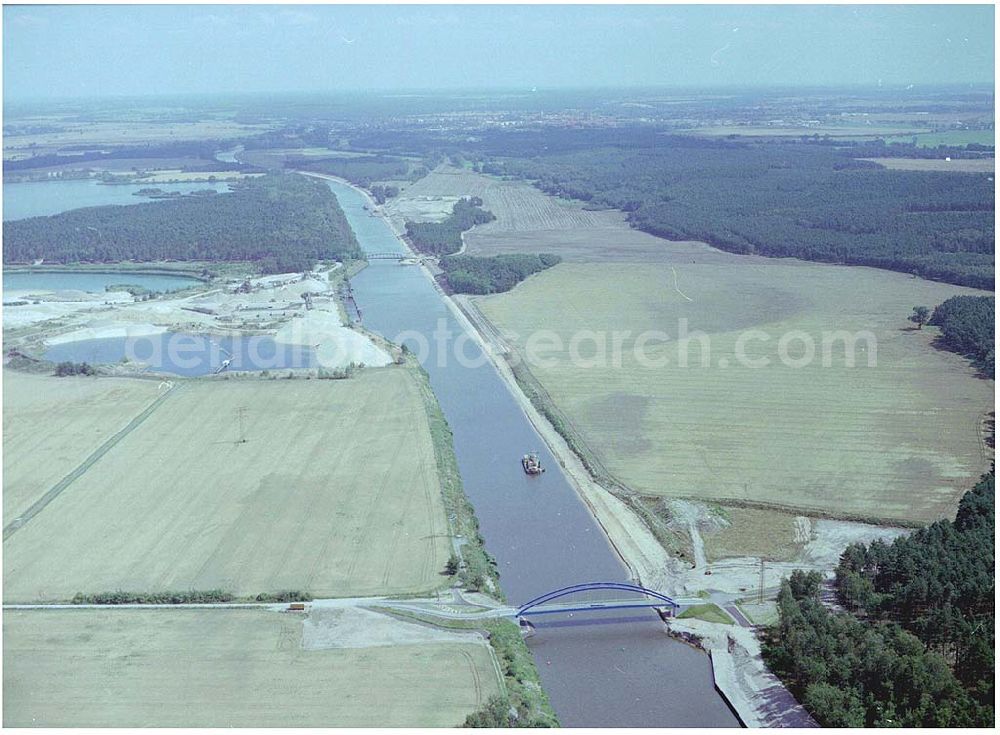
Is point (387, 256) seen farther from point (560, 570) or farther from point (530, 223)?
point (560, 570)

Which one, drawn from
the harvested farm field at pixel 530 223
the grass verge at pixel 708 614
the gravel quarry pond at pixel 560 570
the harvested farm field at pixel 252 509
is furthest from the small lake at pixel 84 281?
the grass verge at pixel 708 614

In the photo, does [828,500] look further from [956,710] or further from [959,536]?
[956,710]

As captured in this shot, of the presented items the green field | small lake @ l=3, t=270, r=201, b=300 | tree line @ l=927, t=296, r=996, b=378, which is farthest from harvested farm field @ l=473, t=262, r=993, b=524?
the green field

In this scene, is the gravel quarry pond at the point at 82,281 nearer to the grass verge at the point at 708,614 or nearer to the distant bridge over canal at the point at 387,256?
the distant bridge over canal at the point at 387,256

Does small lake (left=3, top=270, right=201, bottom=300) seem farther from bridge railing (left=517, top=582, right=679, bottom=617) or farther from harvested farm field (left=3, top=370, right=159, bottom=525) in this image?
bridge railing (left=517, top=582, right=679, bottom=617)

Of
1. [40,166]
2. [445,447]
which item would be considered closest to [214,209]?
[40,166]

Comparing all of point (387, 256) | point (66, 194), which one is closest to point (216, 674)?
point (387, 256)
